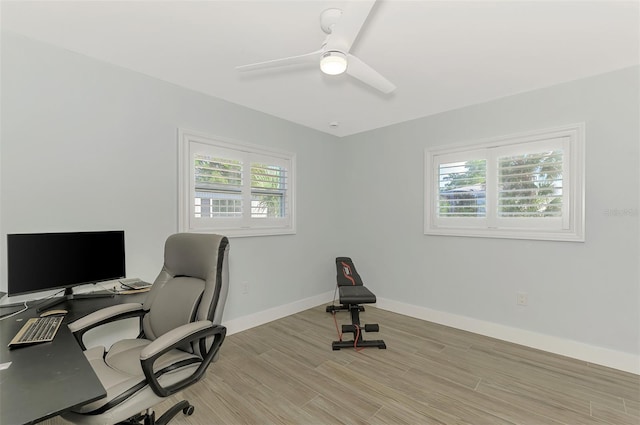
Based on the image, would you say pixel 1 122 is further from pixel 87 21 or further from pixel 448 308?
pixel 448 308

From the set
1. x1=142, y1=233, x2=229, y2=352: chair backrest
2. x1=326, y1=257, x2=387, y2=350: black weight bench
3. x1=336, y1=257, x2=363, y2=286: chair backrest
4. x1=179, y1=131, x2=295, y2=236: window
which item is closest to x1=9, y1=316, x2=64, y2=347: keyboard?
x1=142, y1=233, x2=229, y2=352: chair backrest

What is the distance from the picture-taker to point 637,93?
233cm

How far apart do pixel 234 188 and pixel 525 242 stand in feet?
10.3

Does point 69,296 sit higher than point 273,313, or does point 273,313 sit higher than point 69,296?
point 69,296

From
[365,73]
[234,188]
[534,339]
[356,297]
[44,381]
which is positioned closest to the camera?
[44,381]

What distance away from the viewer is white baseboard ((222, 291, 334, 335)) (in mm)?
3111

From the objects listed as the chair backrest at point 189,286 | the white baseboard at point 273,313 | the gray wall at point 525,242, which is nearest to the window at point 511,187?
the gray wall at point 525,242

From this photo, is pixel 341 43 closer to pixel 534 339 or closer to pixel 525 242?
pixel 525 242

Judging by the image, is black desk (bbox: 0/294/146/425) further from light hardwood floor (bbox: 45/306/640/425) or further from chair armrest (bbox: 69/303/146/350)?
light hardwood floor (bbox: 45/306/640/425)

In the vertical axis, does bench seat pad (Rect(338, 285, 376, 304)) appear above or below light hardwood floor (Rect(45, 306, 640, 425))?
above

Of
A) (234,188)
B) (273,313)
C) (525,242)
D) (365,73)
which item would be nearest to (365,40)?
(365,73)

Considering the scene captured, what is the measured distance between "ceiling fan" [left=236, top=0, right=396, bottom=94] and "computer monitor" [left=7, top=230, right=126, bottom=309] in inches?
65.4

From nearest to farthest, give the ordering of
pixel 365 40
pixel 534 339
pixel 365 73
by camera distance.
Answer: pixel 365 73, pixel 365 40, pixel 534 339

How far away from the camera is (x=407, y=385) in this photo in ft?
7.14
